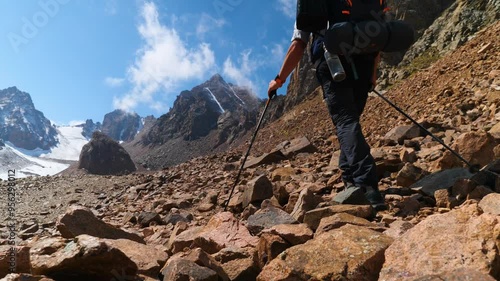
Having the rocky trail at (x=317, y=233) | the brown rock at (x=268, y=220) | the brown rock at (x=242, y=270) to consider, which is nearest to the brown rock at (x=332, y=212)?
the rocky trail at (x=317, y=233)

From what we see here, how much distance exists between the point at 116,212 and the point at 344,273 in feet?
28.8

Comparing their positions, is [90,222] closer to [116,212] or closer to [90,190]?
[116,212]

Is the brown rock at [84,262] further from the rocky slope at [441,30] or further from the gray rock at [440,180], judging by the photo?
the rocky slope at [441,30]

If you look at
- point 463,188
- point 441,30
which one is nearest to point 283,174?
point 463,188

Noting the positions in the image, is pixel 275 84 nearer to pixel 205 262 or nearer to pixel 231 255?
pixel 231 255

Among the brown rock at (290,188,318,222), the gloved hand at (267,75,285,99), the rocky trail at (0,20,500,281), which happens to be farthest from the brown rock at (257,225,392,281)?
the gloved hand at (267,75,285,99)

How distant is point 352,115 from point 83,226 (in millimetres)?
3742

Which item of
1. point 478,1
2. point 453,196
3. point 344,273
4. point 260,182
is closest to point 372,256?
point 344,273

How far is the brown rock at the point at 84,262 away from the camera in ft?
9.23

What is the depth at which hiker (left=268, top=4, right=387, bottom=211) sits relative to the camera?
4.55 meters

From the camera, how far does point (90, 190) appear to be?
15906mm

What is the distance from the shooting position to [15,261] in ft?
9.89

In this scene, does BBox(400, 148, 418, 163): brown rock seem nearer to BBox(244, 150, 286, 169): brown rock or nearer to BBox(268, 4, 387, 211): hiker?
BBox(268, 4, 387, 211): hiker

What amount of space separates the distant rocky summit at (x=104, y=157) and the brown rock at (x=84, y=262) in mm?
173954
